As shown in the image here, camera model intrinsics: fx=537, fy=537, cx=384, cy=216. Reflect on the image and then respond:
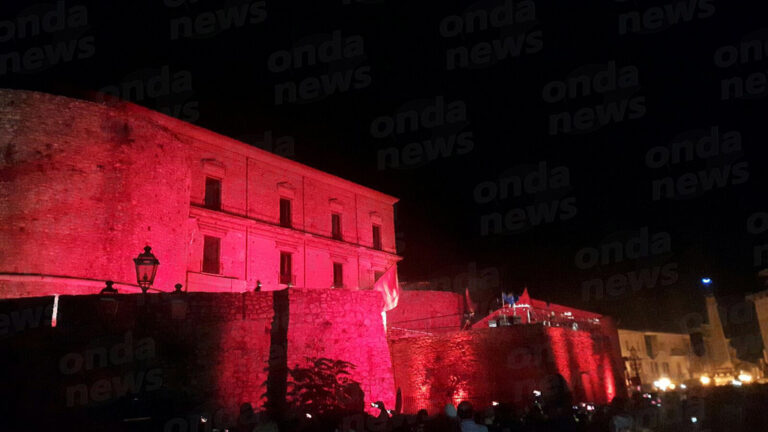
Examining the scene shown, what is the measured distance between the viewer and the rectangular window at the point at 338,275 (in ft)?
95.0

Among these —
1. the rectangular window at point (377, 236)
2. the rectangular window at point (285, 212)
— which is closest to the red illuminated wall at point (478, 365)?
the rectangular window at point (285, 212)

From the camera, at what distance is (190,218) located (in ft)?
74.5

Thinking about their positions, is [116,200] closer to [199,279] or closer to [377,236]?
[199,279]

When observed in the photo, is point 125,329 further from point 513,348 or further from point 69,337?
point 513,348

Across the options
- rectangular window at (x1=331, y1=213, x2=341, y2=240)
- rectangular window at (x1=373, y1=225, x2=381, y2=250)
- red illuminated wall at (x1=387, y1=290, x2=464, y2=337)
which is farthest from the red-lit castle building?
Result: rectangular window at (x1=373, y1=225, x2=381, y2=250)

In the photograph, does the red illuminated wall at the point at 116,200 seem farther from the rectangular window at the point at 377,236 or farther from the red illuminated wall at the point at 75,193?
the rectangular window at the point at 377,236

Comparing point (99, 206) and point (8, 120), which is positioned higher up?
point (8, 120)

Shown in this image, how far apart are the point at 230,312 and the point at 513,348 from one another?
1102cm

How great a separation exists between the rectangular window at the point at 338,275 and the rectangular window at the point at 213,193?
25.4 ft

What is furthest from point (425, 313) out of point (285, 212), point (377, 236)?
point (285, 212)

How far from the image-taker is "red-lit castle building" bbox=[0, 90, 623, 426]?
13.5 m

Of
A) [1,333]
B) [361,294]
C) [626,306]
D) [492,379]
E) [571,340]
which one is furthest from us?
[626,306]

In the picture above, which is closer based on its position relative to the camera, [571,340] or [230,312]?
[230,312]

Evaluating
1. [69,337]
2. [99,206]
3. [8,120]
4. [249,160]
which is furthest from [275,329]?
[249,160]
